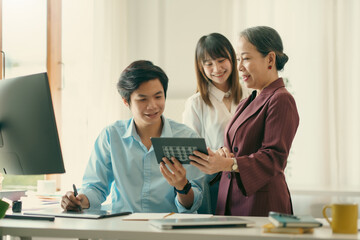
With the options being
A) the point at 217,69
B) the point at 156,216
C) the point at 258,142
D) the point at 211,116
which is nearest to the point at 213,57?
the point at 217,69

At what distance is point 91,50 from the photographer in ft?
14.3

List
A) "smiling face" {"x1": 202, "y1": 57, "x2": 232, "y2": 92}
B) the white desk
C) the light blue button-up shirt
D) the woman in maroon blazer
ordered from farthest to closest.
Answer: "smiling face" {"x1": 202, "y1": 57, "x2": 232, "y2": 92} < the light blue button-up shirt < the woman in maroon blazer < the white desk

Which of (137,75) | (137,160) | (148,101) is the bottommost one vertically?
(137,160)

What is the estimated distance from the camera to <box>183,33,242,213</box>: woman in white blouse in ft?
8.28

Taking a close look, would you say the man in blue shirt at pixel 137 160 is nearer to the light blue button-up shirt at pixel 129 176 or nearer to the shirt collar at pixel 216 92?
the light blue button-up shirt at pixel 129 176

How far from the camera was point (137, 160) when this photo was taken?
2037mm

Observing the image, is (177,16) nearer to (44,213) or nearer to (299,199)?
(299,199)

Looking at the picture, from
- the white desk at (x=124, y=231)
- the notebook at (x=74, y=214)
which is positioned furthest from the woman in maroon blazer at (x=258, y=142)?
the notebook at (x=74, y=214)

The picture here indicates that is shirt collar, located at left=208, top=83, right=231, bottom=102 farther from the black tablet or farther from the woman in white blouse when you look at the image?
the black tablet

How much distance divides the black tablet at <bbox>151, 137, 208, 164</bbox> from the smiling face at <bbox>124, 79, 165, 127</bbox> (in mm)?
383

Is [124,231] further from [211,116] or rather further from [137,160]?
[211,116]

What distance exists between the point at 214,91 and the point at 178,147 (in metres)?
1.01

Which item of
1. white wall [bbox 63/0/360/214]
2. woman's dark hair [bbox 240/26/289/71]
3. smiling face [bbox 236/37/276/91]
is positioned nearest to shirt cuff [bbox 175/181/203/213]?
smiling face [bbox 236/37/276/91]

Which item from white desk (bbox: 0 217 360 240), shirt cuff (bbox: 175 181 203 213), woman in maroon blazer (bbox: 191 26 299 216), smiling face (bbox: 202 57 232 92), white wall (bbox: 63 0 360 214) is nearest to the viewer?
white desk (bbox: 0 217 360 240)
